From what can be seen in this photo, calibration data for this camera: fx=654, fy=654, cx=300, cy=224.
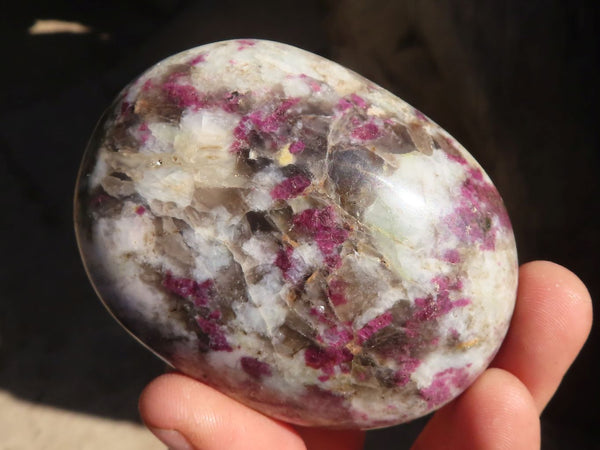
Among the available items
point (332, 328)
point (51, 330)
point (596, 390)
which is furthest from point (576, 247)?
point (51, 330)

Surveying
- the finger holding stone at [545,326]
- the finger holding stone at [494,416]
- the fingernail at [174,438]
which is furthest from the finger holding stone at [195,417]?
the finger holding stone at [545,326]

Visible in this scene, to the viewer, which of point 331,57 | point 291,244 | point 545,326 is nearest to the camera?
point 291,244

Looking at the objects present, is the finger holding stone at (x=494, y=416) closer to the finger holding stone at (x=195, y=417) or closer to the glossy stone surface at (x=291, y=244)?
the glossy stone surface at (x=291, y=244)

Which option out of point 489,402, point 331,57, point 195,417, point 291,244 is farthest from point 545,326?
point 331,57

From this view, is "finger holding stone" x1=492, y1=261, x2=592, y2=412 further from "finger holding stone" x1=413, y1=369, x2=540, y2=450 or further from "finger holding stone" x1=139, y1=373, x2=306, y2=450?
"finger holding stone" x1=139, y1=373, x2=306, y2=450

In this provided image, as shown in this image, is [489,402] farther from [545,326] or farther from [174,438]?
[174,438]

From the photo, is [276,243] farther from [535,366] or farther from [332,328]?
[535,366]

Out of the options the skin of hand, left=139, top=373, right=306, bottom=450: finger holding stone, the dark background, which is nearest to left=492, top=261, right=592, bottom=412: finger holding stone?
the skin of hand
